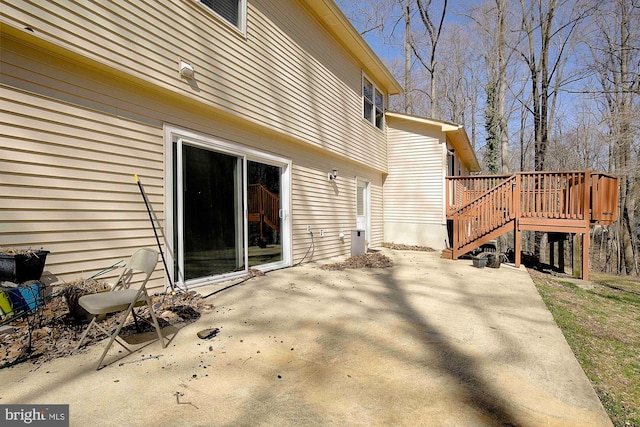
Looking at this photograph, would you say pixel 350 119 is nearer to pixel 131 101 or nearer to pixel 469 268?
pixel 469 268

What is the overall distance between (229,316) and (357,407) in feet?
6.39

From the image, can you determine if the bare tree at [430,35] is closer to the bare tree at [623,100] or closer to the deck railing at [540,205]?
the bare tree at [623,100]

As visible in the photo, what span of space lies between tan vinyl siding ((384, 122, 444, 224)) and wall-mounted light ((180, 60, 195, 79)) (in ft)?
26.2

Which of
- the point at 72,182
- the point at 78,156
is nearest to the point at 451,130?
the point at 78,156

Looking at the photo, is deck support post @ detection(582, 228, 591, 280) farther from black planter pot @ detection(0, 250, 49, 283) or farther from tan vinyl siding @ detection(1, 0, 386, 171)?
black planter pot @ detection(0, 250, 49, 283)

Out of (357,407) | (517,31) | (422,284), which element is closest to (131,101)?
(357,407)

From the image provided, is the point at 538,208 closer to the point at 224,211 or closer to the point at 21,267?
the point at 224,211

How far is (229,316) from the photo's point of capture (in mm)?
3508

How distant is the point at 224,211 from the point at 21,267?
2547mm

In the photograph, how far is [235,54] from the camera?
494cm

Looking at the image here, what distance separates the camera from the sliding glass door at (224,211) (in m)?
4.29

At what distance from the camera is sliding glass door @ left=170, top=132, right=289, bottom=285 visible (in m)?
4.29

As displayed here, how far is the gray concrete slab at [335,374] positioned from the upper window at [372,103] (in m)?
7.25

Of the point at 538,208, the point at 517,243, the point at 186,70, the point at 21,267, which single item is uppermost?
the point at 186,70
